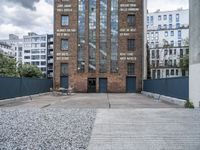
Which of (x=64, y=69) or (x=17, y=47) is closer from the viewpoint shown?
(x=64, y=69)

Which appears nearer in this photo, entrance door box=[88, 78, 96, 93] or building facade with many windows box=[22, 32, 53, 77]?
entrance door box=[88, 78, 96, 93]

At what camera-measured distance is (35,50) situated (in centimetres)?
11756

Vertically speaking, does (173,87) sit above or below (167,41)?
below

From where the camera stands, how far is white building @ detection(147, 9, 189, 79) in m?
80.2

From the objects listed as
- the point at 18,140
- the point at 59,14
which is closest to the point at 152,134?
the point at 18,140

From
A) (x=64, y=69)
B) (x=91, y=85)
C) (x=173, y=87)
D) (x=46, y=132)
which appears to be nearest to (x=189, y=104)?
(x=173, y=87)

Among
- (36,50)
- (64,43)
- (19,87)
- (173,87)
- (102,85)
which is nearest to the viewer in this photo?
(173,87)

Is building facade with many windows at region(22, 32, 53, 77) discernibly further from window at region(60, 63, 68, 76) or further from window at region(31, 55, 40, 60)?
window at region(60, 63, 68, 76)

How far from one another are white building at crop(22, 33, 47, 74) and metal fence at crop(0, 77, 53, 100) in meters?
84.5

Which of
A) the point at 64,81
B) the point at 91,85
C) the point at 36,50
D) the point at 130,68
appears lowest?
the point at 91,85

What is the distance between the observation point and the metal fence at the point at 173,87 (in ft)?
56.3

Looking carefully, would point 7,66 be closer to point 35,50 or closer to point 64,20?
point 64,20

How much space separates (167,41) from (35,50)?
5400 cm

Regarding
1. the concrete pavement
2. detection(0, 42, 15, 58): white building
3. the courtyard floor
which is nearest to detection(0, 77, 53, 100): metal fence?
the concrete pavement
